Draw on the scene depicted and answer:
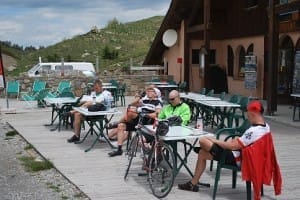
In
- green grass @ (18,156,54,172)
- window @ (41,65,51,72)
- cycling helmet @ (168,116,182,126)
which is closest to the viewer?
cycling helmet @ (168,116,182,126)

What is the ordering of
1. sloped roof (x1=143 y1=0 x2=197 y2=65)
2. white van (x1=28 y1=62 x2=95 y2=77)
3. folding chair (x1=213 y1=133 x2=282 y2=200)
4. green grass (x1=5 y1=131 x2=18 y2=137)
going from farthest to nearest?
white van (x1=28 y1=62 x2=95 y2=77)
sloped roof (x1=143 y1=0 x2=197 y2=65)
green grass (x1=5 y1=131 x2=18 y2=137)
folding chair (x1=213 y1=133 x2=282 y2=200)

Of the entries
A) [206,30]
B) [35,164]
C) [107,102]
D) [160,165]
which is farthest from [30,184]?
[206,30]

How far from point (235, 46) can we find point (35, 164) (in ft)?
46.1

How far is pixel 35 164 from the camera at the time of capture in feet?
29.8

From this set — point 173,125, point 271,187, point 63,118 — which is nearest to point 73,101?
point 63,118

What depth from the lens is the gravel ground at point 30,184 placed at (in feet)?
23.0

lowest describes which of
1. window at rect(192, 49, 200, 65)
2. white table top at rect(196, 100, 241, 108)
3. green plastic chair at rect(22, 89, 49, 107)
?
green plastic chair at rect(22, 89, 49, 107)

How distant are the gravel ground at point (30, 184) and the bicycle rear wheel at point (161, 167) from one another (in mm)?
807

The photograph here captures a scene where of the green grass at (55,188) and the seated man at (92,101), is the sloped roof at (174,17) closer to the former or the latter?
the seated man at (92,101)

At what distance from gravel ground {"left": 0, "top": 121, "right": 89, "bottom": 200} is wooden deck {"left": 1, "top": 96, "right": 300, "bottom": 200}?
0.43 feet

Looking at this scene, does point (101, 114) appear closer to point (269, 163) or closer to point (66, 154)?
point (66, 154)

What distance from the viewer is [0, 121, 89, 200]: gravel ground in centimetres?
701

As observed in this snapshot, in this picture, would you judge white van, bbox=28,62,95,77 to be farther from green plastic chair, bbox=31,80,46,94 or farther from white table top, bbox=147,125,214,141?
white table top, bbox=147,125,214,141

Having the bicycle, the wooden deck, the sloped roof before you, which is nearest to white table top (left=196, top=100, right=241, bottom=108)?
the wooden deck
